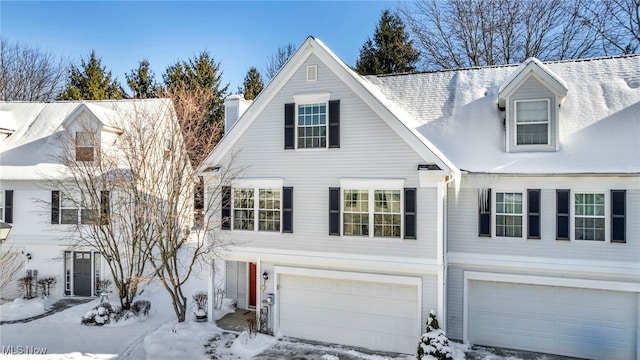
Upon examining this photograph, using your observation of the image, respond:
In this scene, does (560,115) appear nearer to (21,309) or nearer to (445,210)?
(445,210)

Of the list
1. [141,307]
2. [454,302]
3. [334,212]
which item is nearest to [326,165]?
[334,212]

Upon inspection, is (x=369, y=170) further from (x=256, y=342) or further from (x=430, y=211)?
(x=256, y=342)

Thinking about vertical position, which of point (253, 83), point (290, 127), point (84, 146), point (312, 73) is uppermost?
point (253, 83)

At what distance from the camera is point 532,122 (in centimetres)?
1176

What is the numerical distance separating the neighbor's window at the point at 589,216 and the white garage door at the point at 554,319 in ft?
5.00

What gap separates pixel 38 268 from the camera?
16.2 metres

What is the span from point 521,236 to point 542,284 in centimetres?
140

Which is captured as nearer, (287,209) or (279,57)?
(287,209)

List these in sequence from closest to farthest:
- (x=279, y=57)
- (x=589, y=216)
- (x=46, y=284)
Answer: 1. (x=589, y=216)
2. (x=46, y=284)
3. (x=279, y=57)

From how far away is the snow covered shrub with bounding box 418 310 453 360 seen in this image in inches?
375

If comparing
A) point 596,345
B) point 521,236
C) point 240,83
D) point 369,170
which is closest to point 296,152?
point 369,170

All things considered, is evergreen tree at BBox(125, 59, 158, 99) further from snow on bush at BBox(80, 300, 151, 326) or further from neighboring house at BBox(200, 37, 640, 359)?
neighboring house at BBox(200, 37, 640, 359)

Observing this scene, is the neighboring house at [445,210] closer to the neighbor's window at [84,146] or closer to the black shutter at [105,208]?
the black shutter at [105,208]

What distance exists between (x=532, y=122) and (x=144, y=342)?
13.1 meters
